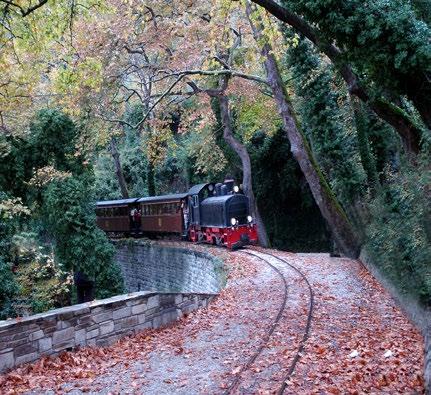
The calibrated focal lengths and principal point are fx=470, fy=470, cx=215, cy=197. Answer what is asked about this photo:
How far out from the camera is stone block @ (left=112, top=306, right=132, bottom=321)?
7540 mm

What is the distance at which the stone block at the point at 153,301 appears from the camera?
8192 mm

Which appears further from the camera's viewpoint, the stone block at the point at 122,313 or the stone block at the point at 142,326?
the stone block at the point at 142,326

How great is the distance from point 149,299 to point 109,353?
131 cm

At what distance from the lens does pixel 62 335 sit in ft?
22.0

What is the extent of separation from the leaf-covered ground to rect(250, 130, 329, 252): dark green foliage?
1473 centimetres

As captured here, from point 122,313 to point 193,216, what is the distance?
52.2 ft

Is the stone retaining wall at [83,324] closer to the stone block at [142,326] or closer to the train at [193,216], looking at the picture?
the stone block at [142,326]

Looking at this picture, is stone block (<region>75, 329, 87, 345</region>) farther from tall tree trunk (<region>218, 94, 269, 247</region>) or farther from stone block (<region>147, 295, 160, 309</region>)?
tall tree trunk (<region>218, 94, 269, 247</region>)

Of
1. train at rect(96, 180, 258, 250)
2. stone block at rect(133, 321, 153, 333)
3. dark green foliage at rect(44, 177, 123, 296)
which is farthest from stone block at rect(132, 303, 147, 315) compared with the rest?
train at rect(96, 180, 258, 250)

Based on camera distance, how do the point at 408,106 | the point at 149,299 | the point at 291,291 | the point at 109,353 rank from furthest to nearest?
the point at 408,106 → the point at 291,291 → the point at 149,299 → the point at 109,353

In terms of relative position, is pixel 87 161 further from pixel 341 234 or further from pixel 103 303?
pixel 103 303

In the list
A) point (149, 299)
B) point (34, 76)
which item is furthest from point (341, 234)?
point (34, 76)

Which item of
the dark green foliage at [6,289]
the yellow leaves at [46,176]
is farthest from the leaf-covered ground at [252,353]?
the yellow leaves at [46,176]

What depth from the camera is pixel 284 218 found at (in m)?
26.3
